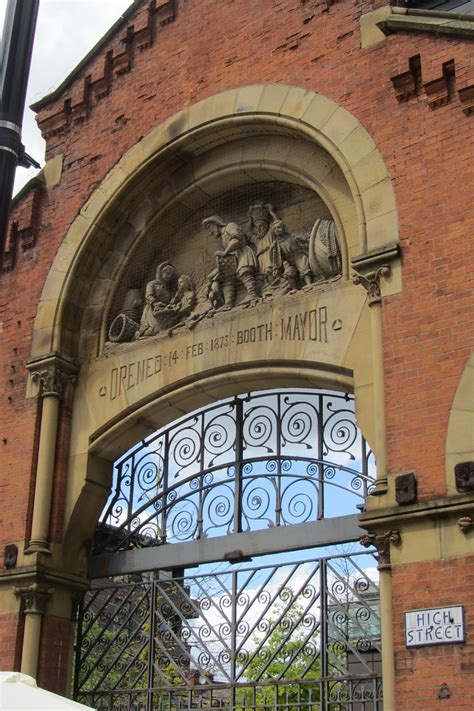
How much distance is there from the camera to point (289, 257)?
12.0m

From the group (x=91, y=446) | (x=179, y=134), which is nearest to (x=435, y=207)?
(x=179, y=134)

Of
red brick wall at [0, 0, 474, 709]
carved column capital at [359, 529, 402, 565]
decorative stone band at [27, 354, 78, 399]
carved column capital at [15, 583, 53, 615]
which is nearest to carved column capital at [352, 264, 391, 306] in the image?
red brick wall at [0, 0, 474, 709]

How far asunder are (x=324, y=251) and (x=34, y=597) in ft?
16.3

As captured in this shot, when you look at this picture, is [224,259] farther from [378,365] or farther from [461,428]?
[461,428]

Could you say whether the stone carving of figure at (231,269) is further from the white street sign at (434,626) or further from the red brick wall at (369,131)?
the white street sign at (434,626)

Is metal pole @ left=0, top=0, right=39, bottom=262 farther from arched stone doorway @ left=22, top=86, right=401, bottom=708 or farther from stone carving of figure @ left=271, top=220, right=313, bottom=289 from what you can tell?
stone carving of figure @ left=271, top=220, right=313, bottom=289

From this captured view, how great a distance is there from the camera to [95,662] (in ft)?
40.0

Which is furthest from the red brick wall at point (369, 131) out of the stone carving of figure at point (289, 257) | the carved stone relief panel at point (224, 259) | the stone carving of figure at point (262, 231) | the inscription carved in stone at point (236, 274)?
the stone carving of figure at point (289, 257)

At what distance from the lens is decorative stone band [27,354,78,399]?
42.3ft

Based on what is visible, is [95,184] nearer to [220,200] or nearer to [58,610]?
[220,200]

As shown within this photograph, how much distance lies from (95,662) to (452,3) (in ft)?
28.8

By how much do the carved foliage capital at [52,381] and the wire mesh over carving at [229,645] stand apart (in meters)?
2.38

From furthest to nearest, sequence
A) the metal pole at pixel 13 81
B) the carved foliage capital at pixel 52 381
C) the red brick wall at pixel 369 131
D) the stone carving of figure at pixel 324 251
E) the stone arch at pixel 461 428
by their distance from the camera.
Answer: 1. the carved foliage capital at pixel 52 381
2. the stone carving of figure at pixel 324 251
3. the red brick wall at pixel 369 131
4. the stone arch at pixel 461 428
5. the metal pole at pixel 13 81

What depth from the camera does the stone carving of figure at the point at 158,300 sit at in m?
12.8
